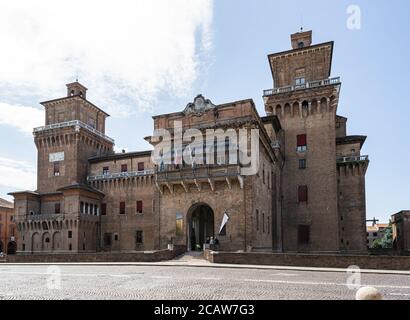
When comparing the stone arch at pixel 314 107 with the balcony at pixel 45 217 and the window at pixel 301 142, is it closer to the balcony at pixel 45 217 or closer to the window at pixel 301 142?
the window at pixel 301 142

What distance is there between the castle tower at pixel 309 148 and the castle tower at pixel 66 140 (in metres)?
24.9

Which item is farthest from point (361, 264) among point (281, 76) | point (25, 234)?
point (25, 234)

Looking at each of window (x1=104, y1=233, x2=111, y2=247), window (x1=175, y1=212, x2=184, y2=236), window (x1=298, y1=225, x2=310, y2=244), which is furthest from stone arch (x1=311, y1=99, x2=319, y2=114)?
window (x1=104, y1=233, x2=111, y2=247)

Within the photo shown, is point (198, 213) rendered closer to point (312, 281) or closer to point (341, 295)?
point (312, 281)

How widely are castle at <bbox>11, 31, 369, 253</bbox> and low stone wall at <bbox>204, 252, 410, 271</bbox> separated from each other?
4.43m

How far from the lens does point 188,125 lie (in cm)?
3117

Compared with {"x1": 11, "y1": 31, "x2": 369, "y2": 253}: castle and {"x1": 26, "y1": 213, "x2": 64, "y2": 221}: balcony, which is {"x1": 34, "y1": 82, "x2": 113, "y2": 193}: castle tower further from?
{"x1": 26, "y1": 213, "x2": 64, "y2": 221}: balcony

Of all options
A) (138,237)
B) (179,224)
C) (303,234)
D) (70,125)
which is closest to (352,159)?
(303,234)

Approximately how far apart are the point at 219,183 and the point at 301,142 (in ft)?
48.1

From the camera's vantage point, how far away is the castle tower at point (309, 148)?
37.7 m

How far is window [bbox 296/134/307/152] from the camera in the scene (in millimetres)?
39312

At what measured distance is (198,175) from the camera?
95.9 ft

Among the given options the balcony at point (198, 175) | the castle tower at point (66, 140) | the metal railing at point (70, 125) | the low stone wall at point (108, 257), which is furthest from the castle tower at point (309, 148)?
the castle tower at point (66, 140)

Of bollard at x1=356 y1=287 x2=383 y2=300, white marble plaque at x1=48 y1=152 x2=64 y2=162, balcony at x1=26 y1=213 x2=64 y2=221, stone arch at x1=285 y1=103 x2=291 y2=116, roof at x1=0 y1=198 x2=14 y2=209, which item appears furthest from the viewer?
roof at x1=0 y1=198 x2=14 y2=209
